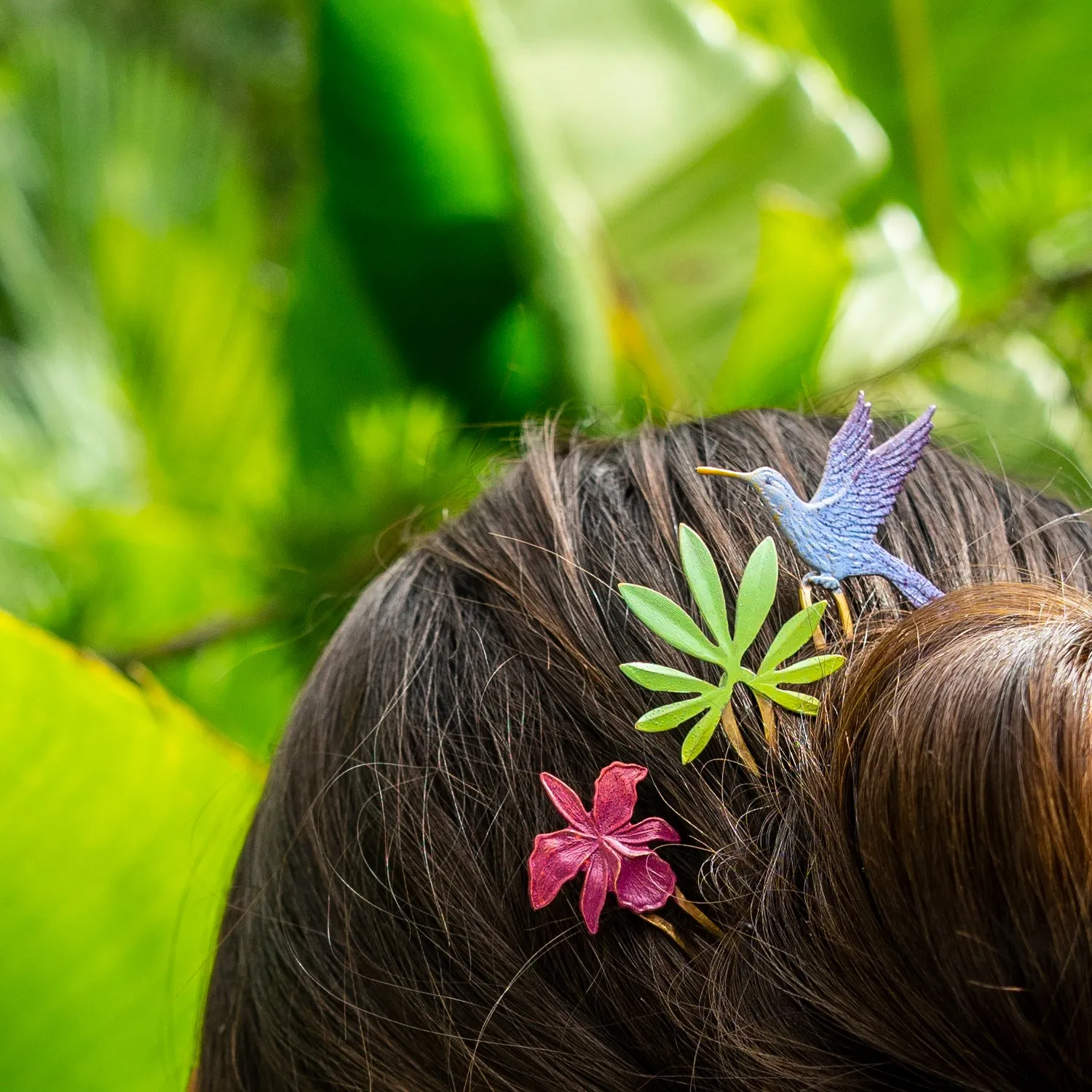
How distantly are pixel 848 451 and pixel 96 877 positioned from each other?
0.54m

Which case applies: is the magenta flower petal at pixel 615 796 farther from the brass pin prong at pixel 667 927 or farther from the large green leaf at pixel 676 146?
the large green leaf at pixel 676 146

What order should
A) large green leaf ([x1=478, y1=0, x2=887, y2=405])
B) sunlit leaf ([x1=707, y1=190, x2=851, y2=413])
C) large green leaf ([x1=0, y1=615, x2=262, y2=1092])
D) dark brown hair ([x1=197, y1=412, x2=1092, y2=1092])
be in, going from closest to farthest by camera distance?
dark brown hair ([x1=197, y1=412, x2=1092, y2=1092])
large green leaf ([x1=0, y1=615, x2=262, y2=1092])
sunlit leaf ([x1=707, y1=190, x2=851, y2=413])
large green leaf ([x1=478, y1=0, x2=887, y2=405])

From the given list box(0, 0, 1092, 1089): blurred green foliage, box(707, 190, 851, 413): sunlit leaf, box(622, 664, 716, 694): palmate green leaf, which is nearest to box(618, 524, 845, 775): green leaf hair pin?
box(622, 664, 716, 694): palmate green leaf

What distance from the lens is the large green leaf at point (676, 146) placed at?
1.05 meters

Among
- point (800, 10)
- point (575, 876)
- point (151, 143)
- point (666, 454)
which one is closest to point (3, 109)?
point (151, 143)

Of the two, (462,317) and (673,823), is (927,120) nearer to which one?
(462,317)

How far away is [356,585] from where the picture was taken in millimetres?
877

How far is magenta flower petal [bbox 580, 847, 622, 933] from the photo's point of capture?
375 millimetres

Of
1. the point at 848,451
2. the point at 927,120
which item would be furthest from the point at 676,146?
the point at 848,451

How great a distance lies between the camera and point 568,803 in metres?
0.38

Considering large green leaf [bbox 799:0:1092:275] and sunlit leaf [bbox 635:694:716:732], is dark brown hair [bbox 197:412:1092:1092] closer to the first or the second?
sunlit leaf [bbox 635:694:716:732]

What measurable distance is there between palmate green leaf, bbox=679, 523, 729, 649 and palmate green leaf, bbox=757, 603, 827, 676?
0.02m

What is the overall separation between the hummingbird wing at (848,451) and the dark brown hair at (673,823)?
0.03 metres

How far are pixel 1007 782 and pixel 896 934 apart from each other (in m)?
0.06
